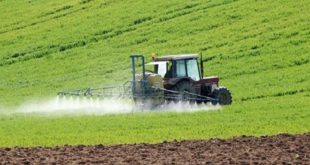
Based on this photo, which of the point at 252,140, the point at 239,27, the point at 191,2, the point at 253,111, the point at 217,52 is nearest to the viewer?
the point at 252,140

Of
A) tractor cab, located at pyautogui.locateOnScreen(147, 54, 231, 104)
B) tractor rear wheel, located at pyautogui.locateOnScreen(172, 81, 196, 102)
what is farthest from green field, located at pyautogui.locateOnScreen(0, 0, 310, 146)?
tractor rear wheel, located at pyautogui.locateOnScreen(172, 81, 196, 102)

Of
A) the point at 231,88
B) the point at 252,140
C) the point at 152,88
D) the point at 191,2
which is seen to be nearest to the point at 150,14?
the point at 191,2

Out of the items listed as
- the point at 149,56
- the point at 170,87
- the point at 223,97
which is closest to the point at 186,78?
the point at 170,87

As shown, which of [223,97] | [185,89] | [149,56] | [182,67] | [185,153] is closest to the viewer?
[185,153]

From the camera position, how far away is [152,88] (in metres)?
36.0

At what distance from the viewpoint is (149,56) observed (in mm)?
50906

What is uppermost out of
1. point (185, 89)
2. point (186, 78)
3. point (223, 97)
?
point (186, 78)

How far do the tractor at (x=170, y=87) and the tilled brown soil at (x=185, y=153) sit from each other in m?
11.9

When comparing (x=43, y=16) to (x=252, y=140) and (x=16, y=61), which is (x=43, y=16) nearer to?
(x=16, y=61)

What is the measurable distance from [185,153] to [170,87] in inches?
606

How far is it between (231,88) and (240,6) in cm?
1803

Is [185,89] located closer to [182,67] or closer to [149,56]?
[182,67]

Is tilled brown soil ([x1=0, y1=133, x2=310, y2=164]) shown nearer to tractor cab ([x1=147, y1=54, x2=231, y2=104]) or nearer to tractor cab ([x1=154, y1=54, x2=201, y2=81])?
tractor cab ([x1=147, y1=54, x2=231, y2=104])

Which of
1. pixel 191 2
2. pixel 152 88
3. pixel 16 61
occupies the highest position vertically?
pixel 191 2
